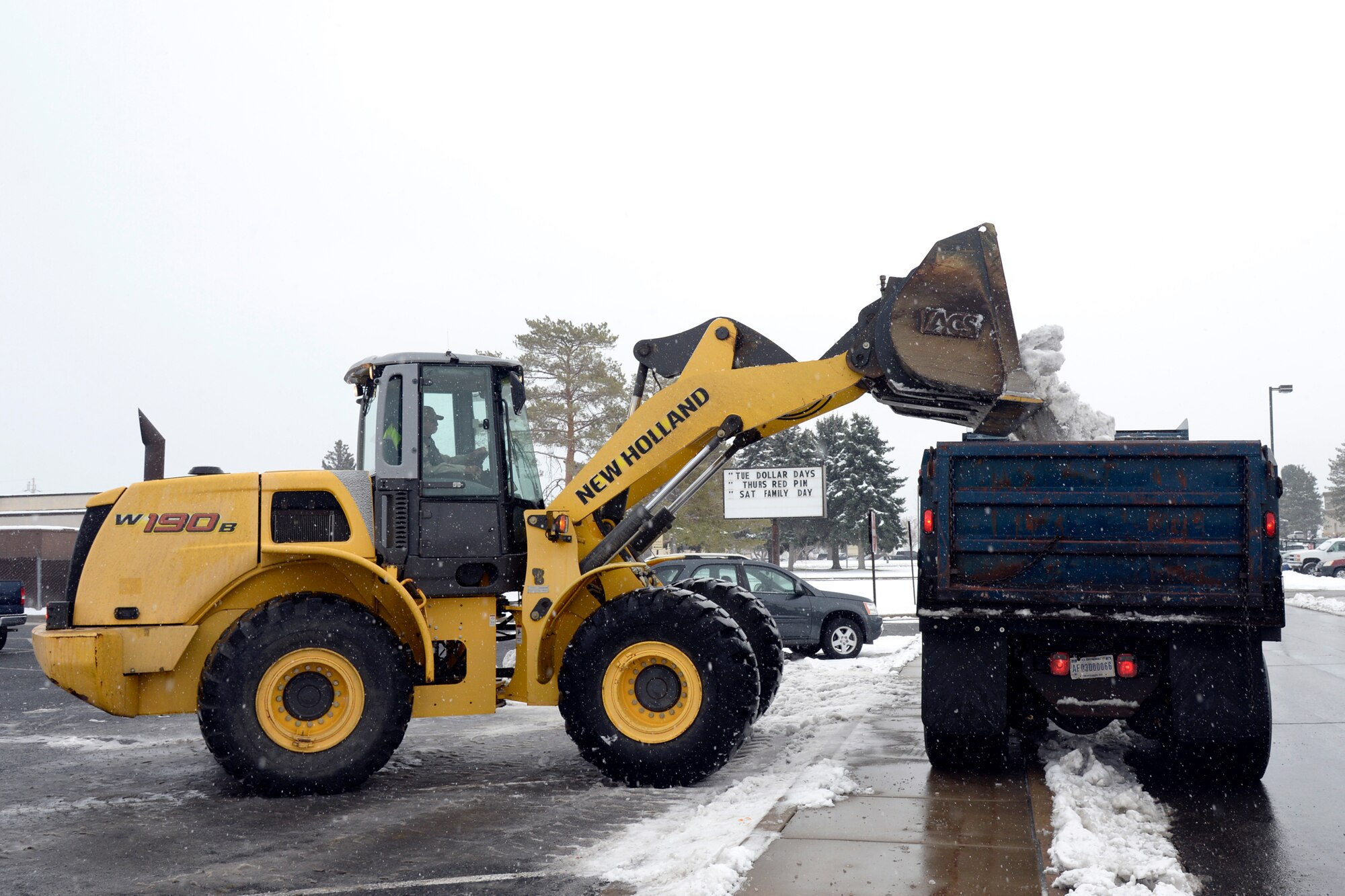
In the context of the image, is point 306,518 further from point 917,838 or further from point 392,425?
point 917,838

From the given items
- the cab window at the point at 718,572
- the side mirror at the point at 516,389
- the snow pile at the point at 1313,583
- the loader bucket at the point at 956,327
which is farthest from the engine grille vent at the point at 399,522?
the snow pile at the point at 1313,583

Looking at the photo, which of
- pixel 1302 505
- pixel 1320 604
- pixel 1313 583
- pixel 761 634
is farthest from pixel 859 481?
pixel 1302 505

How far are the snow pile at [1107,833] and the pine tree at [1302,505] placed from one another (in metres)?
145

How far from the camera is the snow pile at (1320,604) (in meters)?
25.6

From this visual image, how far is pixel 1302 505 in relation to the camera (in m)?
137

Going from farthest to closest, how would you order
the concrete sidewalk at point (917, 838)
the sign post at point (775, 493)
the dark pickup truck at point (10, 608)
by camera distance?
1. the sign post at point (775, 493)
2. the dark pickup truck at point (10, 608)
3. the concrete sidewalk at point (917, 838)

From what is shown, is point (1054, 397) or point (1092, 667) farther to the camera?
point (1054, 397)

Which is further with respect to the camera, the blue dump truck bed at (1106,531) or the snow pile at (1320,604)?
the snow pile at (1320,604)

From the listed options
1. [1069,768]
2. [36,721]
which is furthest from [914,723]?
[36,721]

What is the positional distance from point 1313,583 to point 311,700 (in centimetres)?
4100

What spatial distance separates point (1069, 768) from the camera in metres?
7.19

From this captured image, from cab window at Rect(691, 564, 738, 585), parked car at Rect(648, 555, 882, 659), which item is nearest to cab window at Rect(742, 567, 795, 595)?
parked car at Rect(648, 555, 882, 659)

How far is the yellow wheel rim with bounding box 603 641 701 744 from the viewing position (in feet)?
23.6

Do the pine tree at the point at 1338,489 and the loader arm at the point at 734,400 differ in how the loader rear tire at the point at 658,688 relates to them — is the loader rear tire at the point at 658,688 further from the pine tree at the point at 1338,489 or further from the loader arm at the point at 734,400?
the pine tree at the point at 1338,489
